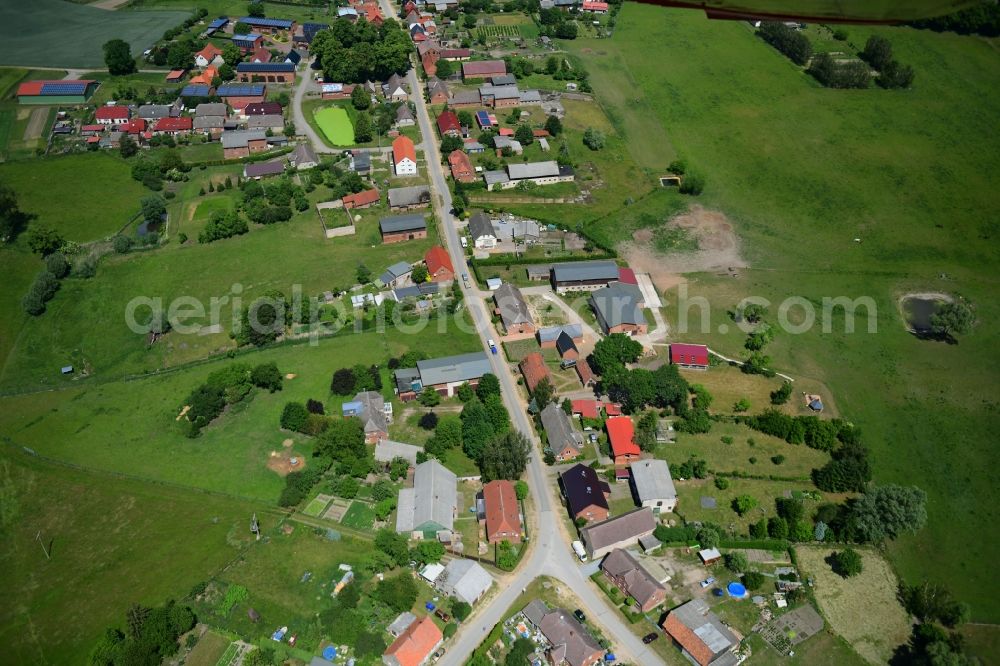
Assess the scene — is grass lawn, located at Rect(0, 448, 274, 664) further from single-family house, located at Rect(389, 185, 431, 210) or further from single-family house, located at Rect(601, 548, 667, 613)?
single-family house, located at Rect(389, 185, 431, 210)

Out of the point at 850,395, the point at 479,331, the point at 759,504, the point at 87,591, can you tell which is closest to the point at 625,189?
the point at 479,331

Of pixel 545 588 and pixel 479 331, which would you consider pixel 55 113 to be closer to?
pixel 479 331

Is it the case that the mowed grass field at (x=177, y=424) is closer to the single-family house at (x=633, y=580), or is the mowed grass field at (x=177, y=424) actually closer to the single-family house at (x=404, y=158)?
the single-family house at (x=633, y=580)

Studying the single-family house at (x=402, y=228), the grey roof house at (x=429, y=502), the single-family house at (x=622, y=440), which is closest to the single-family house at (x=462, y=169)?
the single-family house at (x=402, y=228)

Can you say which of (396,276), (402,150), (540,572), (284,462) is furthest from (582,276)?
(284,462)

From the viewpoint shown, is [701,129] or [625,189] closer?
[625,189]

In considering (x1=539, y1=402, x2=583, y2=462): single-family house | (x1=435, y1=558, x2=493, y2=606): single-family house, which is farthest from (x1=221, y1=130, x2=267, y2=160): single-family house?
(x1=435, y1=558, x2=493, y2=606): single-family house
